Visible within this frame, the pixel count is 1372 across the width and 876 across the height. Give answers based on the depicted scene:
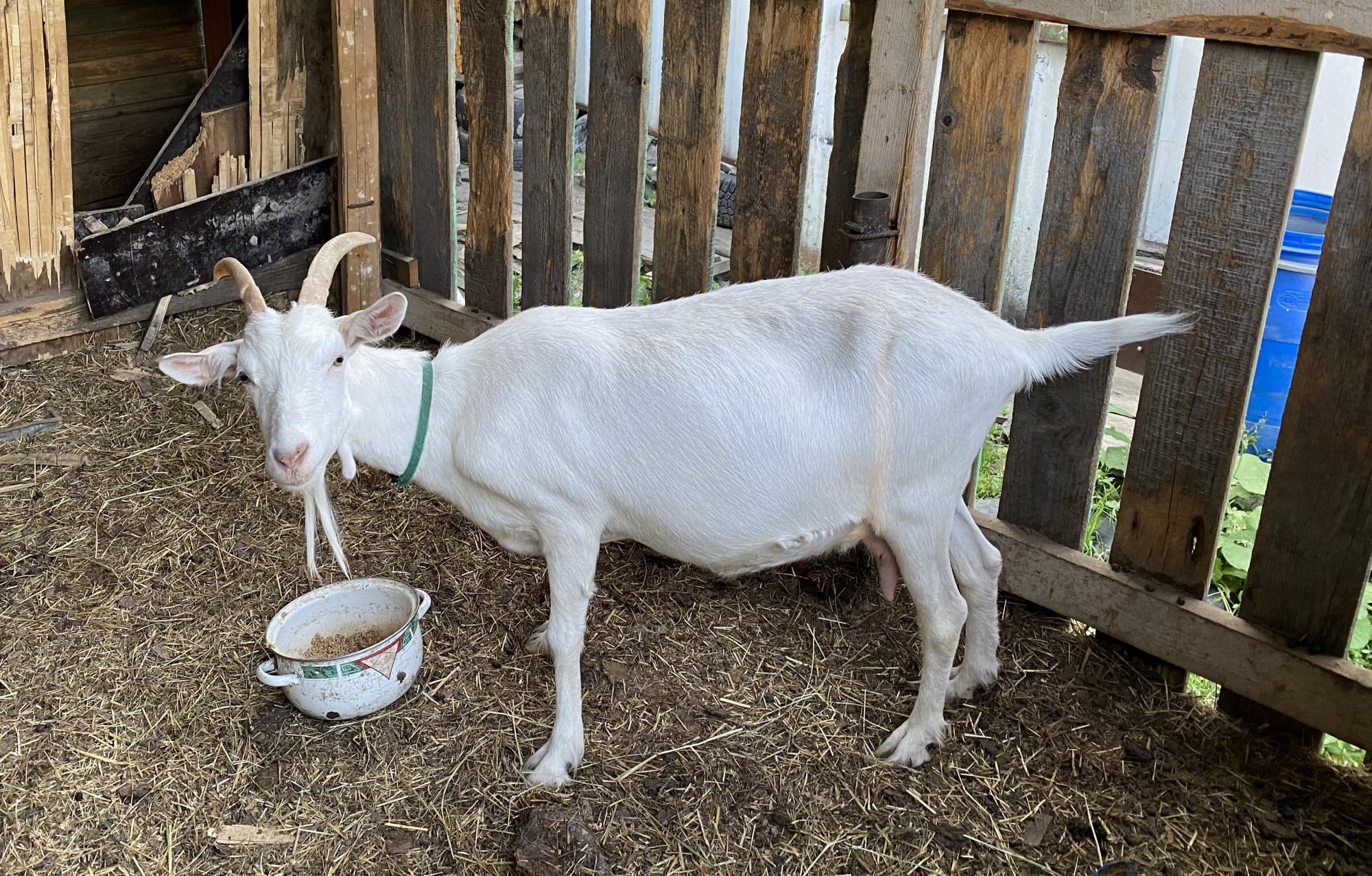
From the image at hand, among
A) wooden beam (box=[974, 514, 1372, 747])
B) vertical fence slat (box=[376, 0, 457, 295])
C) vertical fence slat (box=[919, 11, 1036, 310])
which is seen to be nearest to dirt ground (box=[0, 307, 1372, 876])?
wooden beam (box=[974, 514, 1372, 747])

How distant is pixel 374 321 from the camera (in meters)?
3.12

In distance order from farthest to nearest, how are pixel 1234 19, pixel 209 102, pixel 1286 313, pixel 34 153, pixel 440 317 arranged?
pixel 440 317
pixel 209 102
pixel 1286 313
pixel 34 153
pixel 1234 19

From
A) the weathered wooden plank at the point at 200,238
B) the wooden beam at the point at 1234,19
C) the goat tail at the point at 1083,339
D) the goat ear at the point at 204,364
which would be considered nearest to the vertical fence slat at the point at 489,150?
the weathered wooden plank at the point at 200,238

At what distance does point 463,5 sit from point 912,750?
3251mm

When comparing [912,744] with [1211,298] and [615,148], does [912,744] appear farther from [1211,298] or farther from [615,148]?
[615,148]

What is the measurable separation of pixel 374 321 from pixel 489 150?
1838 millimetres

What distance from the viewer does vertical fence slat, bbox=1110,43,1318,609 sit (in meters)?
2.93

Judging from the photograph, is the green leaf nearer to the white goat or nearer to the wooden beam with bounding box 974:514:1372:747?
the wooden beam with bounding box 974:514:1372:747

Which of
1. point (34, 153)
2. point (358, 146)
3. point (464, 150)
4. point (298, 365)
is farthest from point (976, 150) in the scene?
point (464, 150)

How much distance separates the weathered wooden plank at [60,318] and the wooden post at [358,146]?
358 millimetres

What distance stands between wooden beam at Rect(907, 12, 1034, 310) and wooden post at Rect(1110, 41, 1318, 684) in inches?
18.7

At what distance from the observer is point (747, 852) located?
3.00m

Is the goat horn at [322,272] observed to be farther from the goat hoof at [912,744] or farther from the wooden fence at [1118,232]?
the goat hoof at [912,744]

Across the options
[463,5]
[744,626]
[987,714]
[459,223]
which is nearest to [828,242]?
[744,626]
